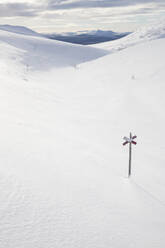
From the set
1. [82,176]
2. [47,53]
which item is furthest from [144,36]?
[82,176]

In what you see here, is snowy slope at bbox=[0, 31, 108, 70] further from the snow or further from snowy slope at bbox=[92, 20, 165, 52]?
snowy slope at bbox=[92, 20, 165, 52]

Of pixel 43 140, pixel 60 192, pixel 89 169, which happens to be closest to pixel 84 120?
pixel 43 140

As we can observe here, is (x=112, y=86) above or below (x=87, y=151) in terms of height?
above

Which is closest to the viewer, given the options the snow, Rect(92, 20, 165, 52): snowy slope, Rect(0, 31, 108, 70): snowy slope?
the snow

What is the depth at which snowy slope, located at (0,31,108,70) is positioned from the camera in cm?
7169

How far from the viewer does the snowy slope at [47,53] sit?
7169 centimetres

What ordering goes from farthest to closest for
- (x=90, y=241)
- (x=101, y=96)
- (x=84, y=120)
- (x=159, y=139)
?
1. (x=101, y=96)
2. (x=84, y=120)
3. (x=159, y=139)
4. (x=90, y=241)

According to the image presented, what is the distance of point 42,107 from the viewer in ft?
87.0

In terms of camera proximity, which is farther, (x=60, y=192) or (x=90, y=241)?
(x=60, y=192)

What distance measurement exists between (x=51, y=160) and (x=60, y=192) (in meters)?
3.11

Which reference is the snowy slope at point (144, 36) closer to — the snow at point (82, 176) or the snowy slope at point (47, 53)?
the snowy slope at point (47, 53)

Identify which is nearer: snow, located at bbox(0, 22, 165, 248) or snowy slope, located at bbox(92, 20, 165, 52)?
snow, located at bbox(0, 22, 165, 248)

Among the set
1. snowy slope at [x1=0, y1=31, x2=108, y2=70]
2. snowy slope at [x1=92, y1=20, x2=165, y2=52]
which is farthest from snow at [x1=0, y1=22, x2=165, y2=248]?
snowy slope at [x1=92, y1=20, x2=165, y2=52]

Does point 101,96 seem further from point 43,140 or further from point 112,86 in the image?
point 43,140
